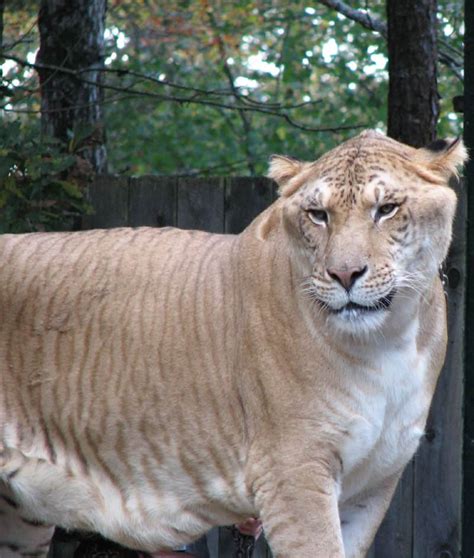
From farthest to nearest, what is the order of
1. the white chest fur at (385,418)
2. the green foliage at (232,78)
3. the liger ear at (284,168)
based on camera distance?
1. the green foliage at (232,78)
2. the liger ear at (284,168)
3. the white chest fur at (385,418)

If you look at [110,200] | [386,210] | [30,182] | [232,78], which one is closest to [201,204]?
[110,200]

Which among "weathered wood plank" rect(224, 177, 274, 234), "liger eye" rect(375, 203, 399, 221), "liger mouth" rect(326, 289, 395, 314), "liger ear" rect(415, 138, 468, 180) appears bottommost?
"liger mouth" rect(326, 289, 395, 314)

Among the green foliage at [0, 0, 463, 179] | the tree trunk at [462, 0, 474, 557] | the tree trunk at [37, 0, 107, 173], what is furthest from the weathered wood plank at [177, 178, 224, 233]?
the green foliage at [0, 0, 463, 179]

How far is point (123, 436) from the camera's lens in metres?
4.17

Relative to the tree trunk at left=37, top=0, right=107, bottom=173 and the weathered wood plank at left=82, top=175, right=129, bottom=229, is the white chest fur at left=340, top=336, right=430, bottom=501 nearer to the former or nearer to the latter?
the weathered wood plank at left=82, top=175, right=129, bottom=229

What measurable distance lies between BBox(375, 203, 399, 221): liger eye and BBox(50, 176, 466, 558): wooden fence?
1622 millimetres

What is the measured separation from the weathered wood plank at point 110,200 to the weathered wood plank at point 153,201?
4 centimetres

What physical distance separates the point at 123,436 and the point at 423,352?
1133mm

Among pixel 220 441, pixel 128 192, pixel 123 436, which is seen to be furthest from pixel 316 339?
pixel 128 192

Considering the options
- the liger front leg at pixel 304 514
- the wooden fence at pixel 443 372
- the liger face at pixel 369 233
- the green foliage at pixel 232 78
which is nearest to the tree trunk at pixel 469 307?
the liger face at pixel 369 233

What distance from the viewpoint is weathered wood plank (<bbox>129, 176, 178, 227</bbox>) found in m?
5.40

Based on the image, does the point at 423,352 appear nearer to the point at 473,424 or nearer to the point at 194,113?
the point at 473,424

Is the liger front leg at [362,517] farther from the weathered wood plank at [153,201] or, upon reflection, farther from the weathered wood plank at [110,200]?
the weathered wood plank at [110,200]

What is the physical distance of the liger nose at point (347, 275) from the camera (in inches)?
128
